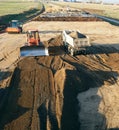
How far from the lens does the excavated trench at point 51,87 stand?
47.0ft

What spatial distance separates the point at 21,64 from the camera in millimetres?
24297

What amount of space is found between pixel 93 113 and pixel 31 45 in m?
14.6

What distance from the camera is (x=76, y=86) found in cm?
1941

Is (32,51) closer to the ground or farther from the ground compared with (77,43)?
closer to the ground

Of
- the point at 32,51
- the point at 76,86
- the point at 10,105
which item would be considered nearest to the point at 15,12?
the point at 32,51

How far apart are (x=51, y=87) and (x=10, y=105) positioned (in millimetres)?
3785

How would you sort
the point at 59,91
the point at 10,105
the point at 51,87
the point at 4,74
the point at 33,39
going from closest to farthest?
the point at 10,105 < the point at 59,91 < the point at 51,87 < the point at 4,74 < the point at 33,39

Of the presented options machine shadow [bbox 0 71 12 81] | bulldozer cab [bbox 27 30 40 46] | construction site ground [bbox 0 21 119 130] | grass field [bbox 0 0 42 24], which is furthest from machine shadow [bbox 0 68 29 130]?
grass field [bbox 0 0 42 24]

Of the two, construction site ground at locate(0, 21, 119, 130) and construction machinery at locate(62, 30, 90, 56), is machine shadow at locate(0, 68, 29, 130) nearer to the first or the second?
construction site ground at locate(0, 21, 119, 130)

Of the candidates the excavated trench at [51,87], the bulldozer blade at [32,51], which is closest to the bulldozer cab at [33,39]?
the bulldozer blade at [32,51]

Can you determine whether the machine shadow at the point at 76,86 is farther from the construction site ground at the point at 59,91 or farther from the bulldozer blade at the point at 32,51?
the bulldozer blade at the point at 32,51

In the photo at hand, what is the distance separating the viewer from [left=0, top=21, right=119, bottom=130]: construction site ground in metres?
14.6

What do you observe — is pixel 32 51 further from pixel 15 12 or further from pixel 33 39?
pixel 15 12

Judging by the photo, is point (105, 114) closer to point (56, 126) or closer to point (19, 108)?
point (56, 126)
